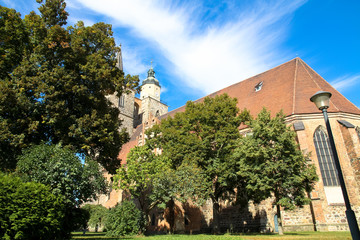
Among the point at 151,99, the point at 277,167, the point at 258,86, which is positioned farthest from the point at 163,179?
the point at 151,99

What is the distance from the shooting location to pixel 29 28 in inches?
563

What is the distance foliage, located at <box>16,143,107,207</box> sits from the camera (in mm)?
11594

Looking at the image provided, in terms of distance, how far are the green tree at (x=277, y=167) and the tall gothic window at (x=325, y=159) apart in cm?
347

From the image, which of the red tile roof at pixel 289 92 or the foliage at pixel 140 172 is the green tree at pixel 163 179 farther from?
the red tile roof at pixel 289 92

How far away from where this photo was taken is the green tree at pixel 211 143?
16.5 meters

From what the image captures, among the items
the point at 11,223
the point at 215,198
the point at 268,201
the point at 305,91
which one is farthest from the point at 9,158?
the point at 305,91

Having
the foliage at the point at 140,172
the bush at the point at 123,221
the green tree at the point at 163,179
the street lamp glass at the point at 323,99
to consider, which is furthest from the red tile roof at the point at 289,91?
the bush at the point at 123,221

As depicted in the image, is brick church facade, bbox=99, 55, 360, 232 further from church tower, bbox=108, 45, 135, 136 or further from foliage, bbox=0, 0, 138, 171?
church tower, bbox=108, 45, 135, 136

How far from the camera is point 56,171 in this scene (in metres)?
11.7

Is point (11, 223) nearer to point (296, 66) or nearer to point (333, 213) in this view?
point (333, 213)

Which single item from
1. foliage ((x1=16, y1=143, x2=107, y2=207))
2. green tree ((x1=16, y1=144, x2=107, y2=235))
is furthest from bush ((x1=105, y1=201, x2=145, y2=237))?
foliage ((x1=16, y1=143, x2=107, y2=207))

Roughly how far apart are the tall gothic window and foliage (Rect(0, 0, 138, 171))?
14872mm

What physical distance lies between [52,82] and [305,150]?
16.7 meters

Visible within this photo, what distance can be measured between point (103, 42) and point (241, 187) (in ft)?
43.5
